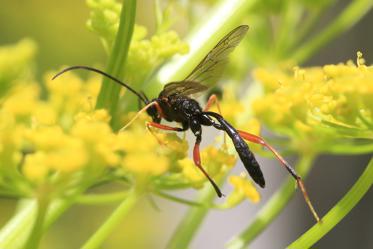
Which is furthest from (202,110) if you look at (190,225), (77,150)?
(77,150)

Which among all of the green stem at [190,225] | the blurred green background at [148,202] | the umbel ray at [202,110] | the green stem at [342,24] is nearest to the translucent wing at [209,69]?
the umbel ray at [202,110]

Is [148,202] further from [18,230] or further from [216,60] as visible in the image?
[18,230]

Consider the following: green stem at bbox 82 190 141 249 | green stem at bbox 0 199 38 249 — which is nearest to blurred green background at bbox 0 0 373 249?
green stem at bbox 0 199 38 249

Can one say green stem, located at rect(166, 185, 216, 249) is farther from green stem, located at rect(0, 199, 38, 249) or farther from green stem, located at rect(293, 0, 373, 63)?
green stem, located at rect(293, 0, 373, 63)

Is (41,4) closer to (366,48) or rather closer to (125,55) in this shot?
(366,48)

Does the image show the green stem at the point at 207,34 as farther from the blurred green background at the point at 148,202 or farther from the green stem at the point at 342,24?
the blurred green background at the point at 148,202
